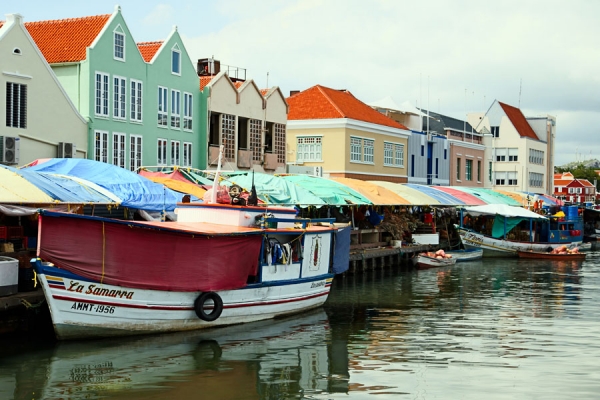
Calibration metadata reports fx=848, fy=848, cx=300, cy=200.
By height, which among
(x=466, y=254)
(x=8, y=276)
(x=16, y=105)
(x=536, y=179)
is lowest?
(x=466, y=254)

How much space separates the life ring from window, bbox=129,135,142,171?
62.3ft

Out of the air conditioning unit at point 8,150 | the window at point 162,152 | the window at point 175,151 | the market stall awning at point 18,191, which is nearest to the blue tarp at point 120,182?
the air conditioning unit at point 8,150

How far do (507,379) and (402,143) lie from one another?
4926 cm

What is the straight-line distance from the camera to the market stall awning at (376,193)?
44.1 metres

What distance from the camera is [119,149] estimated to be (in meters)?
40.2

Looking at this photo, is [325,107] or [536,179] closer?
[325,107]

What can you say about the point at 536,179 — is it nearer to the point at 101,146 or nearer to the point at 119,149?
the point at 119,149

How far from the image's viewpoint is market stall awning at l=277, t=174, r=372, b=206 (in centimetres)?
3908

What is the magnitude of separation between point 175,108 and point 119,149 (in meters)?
5.19

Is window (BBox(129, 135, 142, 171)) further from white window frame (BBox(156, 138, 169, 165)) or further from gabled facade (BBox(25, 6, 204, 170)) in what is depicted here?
white window frame (BBox(156, 138, 169, 165))

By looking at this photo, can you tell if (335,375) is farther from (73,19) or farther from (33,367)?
(73,19)

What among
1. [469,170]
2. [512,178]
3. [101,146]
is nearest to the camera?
[101,146]

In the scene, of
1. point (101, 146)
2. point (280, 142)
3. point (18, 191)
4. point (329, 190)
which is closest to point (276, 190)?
point (329, 190)

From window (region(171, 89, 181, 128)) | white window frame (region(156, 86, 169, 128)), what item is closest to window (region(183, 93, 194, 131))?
window (region(171, 89, 181, 128))
